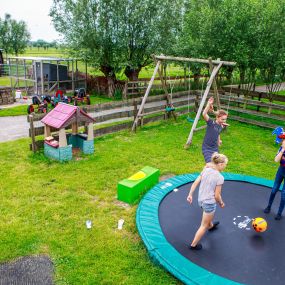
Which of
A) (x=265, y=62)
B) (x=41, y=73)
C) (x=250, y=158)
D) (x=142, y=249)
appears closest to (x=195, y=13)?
(x=265, y=62)

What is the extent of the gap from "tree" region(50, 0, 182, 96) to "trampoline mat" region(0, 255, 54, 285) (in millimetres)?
13138

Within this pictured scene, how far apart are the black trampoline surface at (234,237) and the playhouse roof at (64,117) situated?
3317 millimetres

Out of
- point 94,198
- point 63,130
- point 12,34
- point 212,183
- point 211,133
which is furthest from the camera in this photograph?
point 12,34

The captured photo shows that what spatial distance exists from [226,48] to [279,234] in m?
9.50

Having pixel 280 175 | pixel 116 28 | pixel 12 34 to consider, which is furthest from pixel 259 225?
pixel 12 34

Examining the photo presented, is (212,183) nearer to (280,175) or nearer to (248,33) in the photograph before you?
(280,175)

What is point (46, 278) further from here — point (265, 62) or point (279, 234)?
point (265, 62)

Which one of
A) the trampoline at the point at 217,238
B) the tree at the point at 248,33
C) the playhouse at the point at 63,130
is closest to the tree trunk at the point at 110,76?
the tree at the point at 248,33

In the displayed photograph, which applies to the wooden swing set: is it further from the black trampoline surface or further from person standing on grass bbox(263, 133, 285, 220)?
person standing on grass bbox(263, 133, 285, 220)

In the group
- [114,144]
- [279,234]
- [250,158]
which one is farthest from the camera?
[114,144]

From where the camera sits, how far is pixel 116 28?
16141 millimetres

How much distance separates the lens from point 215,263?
4.27m

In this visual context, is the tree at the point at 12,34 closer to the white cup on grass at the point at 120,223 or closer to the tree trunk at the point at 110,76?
the tree trunk at the point at 110,76

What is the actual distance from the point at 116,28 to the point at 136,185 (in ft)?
40.3
